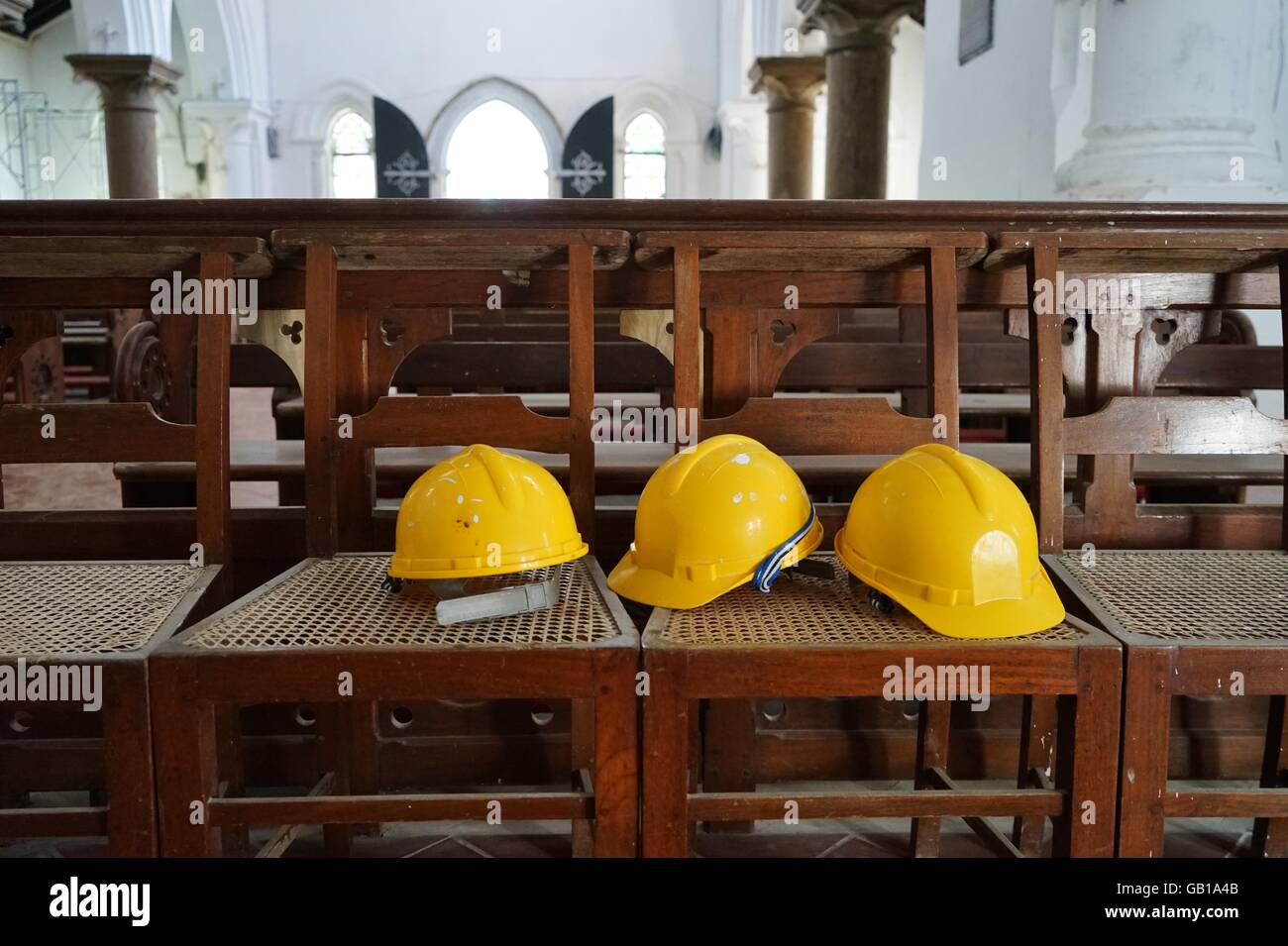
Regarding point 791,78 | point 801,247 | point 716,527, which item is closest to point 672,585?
point 716,527

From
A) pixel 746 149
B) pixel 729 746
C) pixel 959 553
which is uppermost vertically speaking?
pixel 746 149

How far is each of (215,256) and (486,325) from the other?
1.45m

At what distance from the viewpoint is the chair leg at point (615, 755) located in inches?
51.9

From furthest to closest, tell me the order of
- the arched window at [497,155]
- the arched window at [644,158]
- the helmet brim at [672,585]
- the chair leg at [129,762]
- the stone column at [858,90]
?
the arched window at [644,158] → the arched window at [497,155] → the stone column at [858,90] → the helmet brim at [672,585] → the chair leg at [129,762]

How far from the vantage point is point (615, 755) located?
52.4 inches

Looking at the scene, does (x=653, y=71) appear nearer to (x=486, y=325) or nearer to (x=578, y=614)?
(x=486, y=325)

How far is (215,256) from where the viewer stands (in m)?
1.79

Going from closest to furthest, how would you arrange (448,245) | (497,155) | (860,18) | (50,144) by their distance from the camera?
(448,245)
(860,18)
(497,155)
(50,144)

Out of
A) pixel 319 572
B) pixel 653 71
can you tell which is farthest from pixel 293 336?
pixel 653 71

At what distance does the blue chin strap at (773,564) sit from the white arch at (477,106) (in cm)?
1282

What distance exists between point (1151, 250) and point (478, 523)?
1.37m

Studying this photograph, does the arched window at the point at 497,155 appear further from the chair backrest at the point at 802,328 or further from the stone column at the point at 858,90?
the chair backrest at the point at 802,328

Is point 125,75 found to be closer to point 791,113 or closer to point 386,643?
point 791,113

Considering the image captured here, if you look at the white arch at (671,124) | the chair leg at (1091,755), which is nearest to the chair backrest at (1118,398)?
the chair leg at (1091,755)
